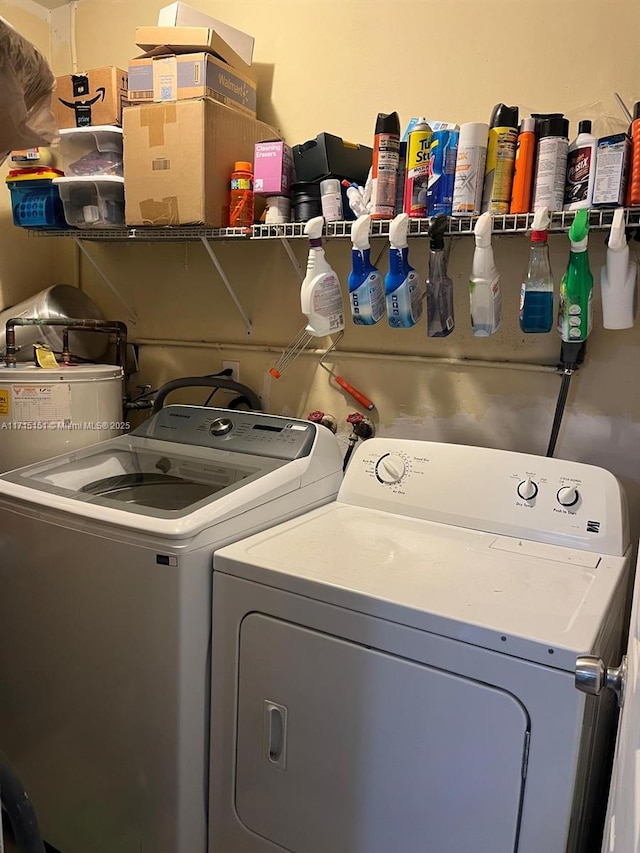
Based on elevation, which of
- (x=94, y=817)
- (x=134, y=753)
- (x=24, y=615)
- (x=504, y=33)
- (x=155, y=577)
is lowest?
(x=94, y=817)

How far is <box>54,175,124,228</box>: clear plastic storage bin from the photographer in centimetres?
199

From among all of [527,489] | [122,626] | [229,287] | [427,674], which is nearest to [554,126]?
[527,489]

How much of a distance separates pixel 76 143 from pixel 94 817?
1.92 m

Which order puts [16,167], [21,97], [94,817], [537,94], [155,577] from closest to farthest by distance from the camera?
[21,97]
[155,577]
[94,817]
[537,94]
[16,167]

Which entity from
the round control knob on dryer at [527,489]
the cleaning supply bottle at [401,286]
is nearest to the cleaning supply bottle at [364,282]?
the cleaning supply bottle at [401,286]

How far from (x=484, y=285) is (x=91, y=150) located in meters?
1.34

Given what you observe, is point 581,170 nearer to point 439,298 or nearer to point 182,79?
point 439,298

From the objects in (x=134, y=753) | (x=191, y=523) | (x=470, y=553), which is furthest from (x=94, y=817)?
(x=470, y=553)

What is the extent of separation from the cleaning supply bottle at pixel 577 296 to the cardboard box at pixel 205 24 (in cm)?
123

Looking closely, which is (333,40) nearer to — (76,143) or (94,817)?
(76,143)

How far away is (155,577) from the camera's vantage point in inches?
53.0

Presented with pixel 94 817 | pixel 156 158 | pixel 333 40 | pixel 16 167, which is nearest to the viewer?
pixel 94 817

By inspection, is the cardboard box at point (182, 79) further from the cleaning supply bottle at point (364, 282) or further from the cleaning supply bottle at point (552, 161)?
the cleaning supply bottle at point (552, 161)

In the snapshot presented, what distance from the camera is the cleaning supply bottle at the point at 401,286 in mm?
1605
